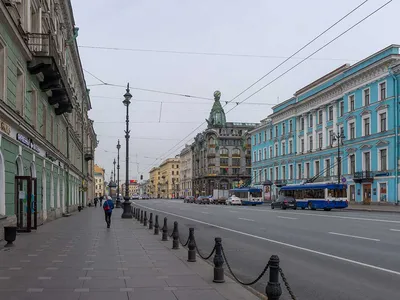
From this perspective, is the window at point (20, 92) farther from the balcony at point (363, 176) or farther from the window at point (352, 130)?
the window at point (352, 130)

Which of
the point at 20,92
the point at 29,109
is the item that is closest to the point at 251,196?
the point at 29,109

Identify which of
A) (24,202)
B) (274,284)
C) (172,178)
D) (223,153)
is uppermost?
(223,153)

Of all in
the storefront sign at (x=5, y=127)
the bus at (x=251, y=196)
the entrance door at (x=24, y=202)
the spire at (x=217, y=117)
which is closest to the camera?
the storefront sign at (x=5, y=127)

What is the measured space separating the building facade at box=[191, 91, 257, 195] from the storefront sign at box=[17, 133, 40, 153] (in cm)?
10595

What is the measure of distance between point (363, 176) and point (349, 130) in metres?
7.13

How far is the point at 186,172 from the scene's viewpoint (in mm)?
162375

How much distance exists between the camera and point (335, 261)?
11.5 m

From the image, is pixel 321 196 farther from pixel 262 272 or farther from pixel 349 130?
pixel 262 272

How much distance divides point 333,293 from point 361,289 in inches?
23.3

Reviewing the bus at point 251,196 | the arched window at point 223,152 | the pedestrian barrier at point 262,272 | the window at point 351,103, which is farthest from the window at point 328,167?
the arched window at point 223,152

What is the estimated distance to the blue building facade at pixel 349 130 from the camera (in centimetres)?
4847

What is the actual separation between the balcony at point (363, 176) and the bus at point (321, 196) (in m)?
7.91

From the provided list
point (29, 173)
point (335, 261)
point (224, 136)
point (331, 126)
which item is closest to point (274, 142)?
point (331, 126)

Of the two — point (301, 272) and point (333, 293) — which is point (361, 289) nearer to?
point (333, 293)
